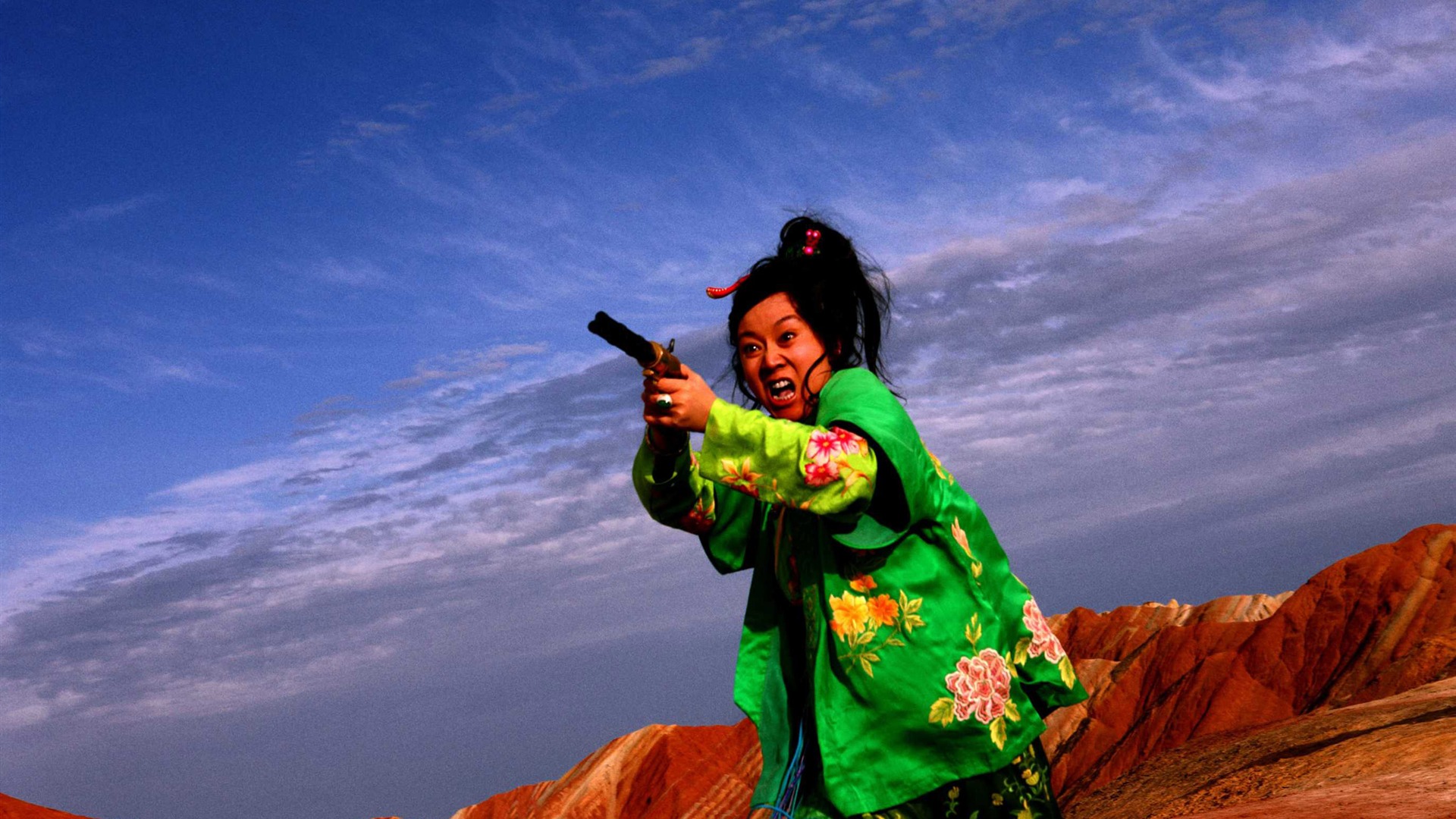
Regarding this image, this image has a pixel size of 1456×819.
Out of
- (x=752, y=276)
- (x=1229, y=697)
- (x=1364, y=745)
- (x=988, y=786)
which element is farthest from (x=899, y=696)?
(x=1229, y=697)

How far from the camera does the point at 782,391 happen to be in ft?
9.55

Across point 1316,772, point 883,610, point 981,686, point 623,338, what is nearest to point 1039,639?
point 981,686

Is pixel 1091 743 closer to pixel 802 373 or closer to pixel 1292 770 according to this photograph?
pixel 1292 770

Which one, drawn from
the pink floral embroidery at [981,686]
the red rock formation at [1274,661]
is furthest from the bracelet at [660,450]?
the red rock formation at [1274,661]

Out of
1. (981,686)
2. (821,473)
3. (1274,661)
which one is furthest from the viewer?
(1274,661)

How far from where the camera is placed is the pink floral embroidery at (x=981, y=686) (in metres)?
2.57

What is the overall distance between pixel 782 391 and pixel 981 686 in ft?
2.62

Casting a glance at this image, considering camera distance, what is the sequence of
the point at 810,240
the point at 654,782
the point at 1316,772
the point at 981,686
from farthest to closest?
1. the point at 654,782
2. the point at 1316,772
3. the point at 810,240
4. the point at 981,686

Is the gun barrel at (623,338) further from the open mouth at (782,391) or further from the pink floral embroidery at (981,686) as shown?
the pink floral embroidery at (981,686)

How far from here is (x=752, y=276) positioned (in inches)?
119

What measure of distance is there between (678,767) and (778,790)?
26.6m

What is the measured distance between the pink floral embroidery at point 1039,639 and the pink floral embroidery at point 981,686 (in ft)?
0.57

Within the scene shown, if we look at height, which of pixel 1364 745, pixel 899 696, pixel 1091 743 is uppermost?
pixel 899 696

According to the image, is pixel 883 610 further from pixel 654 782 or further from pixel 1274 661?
pixel 654 782
